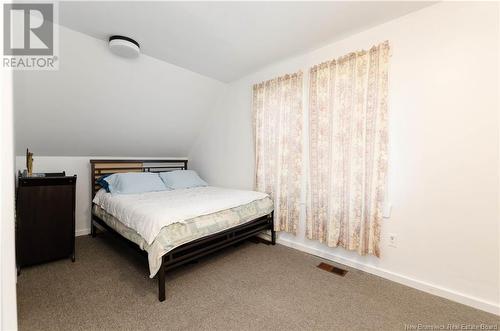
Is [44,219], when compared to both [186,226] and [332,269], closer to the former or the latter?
[186,226]

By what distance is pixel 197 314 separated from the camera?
165 cm

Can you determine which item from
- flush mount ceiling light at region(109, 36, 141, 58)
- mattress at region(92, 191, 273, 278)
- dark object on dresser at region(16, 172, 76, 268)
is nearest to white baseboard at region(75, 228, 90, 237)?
mattress at region(92, 191, 273, 278)

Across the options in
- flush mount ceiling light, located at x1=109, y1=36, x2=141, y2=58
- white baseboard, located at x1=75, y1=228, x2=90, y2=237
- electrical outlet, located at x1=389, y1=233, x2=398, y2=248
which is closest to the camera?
electrical outlet, located at x1=389, y1=233, x2=398, y2=248

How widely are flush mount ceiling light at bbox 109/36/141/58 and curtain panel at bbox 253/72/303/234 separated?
60.0 inches

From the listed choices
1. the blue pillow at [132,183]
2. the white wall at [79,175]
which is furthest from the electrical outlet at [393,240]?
the white wall at [79,175]

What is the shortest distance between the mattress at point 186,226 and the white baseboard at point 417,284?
31.4 inches

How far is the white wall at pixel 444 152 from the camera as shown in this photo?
168 cm

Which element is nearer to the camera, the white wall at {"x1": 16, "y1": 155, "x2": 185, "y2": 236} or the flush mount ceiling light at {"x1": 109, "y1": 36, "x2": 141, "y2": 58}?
the flush mount ceiling light at {"x1": 109, "y1": 36, "x2": 141, "y2": 58}

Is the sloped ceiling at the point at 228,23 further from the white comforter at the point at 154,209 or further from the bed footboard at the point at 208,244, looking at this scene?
the bed footboard at the point at 208,244

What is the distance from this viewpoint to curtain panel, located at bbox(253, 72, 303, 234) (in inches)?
108

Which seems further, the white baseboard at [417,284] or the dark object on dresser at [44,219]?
the dark object on dresser at [44,219]

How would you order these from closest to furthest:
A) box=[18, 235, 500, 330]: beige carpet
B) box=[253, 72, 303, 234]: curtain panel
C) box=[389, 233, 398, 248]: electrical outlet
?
box=[18, 235, 500, 330]: beige carpet, box=[389, 233, 398, 248]: electrical outlet, box=[253, 72, 303, 234]: curtain panel

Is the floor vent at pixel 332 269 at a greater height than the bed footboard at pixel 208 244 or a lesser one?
lesser
